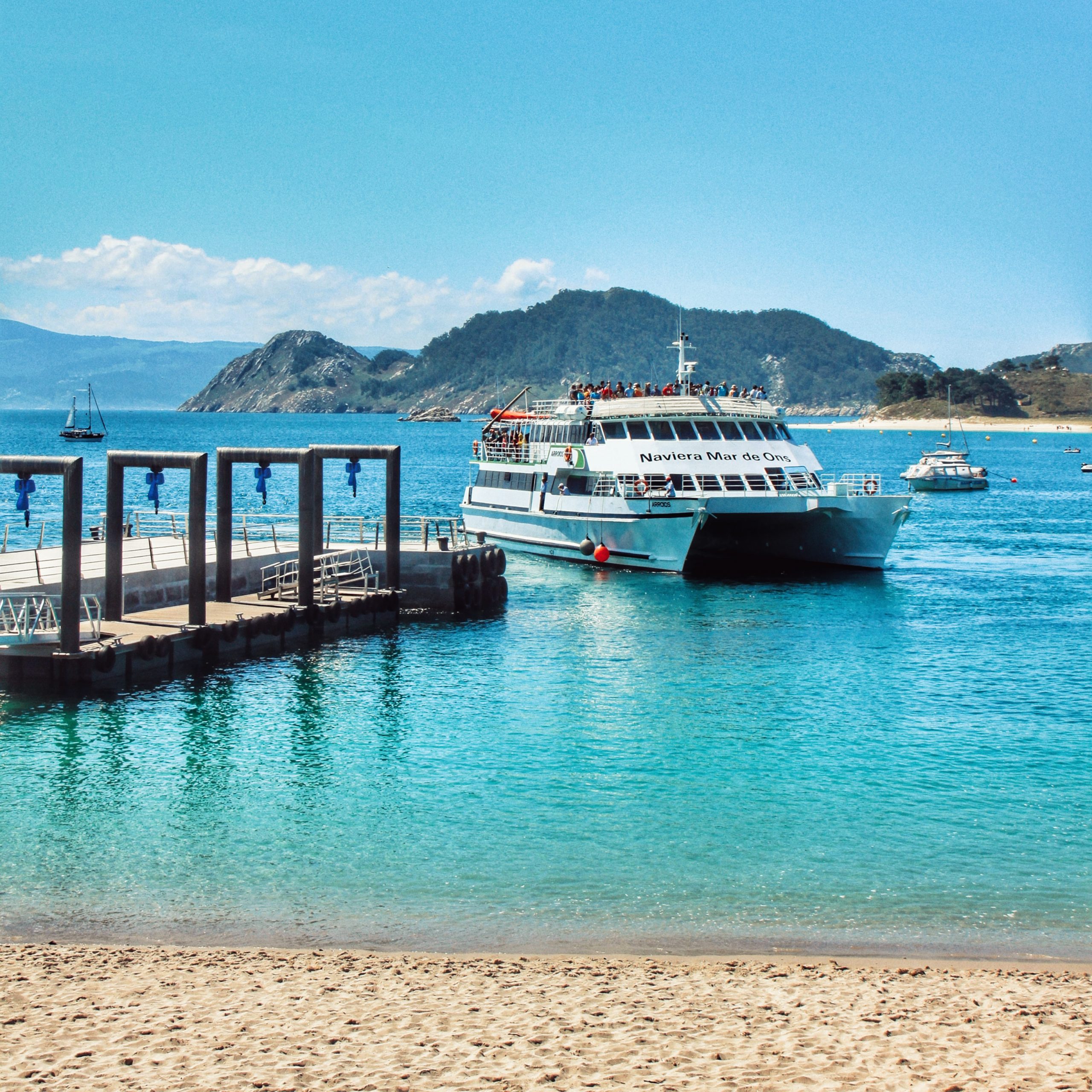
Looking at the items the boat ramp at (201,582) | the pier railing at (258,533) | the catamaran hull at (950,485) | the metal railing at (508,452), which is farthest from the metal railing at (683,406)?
the catamaran hull at (950,485)

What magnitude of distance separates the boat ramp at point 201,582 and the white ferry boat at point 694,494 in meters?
A: 6.19

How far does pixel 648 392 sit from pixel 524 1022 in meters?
35.5

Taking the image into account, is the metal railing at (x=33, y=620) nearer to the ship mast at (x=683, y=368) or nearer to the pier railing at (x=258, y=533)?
the pier railing at (x=258, y=533)

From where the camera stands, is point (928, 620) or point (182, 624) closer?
point (182, 624)

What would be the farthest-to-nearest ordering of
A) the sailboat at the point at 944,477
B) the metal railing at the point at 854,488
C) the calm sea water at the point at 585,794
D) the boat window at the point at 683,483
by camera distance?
the sailboat at the point at 944,477, the boat window at the point at 683,483, the metal railing at the point at 854,488, the calm sea water at the point at 585,794

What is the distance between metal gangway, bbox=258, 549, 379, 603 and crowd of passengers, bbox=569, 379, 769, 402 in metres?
12.5

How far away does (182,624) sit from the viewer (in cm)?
2497

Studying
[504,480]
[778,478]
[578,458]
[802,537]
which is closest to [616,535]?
[578,458]

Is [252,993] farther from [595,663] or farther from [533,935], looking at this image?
[595,663]

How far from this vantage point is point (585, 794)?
16.5m

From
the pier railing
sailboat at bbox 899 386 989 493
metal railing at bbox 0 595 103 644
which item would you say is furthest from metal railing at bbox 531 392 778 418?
sailboat at bbox 899 386 989 493

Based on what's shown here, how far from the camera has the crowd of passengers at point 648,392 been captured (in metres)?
42.4

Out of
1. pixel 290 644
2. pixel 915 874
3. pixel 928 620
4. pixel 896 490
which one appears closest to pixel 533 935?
pixel 915 874

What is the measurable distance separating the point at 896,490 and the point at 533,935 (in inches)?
3522
